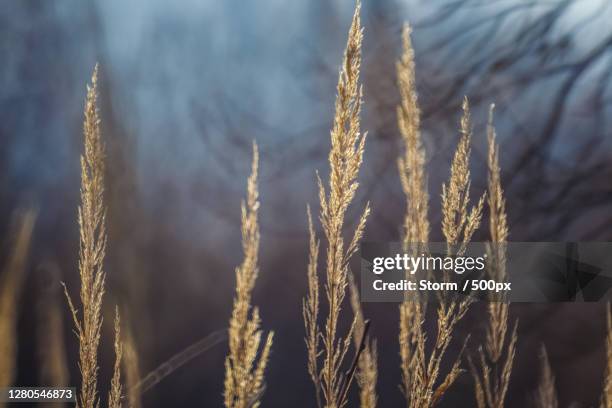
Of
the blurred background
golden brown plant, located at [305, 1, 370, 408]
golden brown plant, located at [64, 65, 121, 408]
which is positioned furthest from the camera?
the blurred background

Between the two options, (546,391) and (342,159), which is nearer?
(342,159)

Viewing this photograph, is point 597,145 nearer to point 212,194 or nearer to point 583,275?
point 583,275

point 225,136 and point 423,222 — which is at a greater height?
point 225,136

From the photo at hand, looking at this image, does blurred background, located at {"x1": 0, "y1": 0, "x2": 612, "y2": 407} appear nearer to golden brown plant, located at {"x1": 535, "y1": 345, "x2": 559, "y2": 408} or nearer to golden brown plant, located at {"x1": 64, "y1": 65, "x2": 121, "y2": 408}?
golden brown plant, located at {"x1": 535, "y1": 345, "x2": 559, "y2": 408}

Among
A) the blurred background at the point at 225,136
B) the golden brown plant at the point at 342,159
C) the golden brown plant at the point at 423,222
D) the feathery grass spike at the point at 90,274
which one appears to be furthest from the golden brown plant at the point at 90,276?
the blurred background at the point at 225,136

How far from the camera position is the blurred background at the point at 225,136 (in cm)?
249

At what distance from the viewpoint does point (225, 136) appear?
8.36ft

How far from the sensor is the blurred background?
2.49 metres

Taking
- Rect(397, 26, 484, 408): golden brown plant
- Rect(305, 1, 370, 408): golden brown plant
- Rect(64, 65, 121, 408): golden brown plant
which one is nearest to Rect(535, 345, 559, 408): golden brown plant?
Rect(397, 26, 484, 408): golden brown plant

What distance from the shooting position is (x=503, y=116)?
8.15 ft

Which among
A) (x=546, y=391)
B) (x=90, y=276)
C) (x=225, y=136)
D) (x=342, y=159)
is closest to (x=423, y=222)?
(x=342, y=159)

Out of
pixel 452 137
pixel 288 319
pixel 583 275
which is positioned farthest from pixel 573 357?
pixel 288 319

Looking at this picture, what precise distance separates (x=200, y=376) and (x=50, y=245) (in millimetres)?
1029

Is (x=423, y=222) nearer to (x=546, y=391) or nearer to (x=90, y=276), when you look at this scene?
(x=546, y=391)
